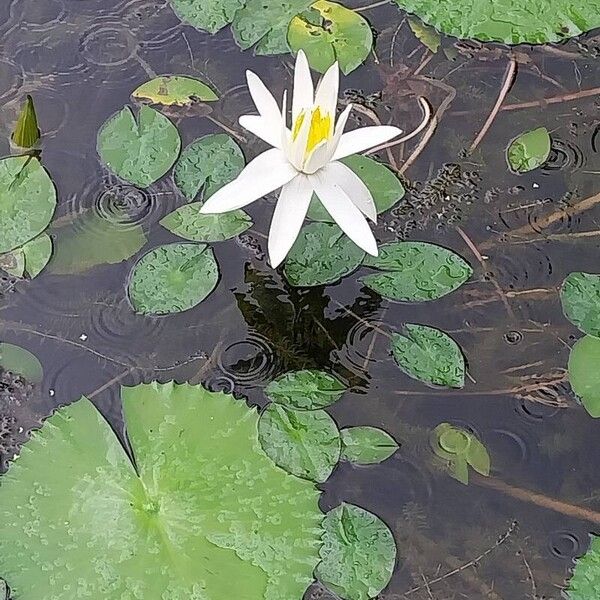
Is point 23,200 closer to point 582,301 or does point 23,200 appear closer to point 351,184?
point 351,184

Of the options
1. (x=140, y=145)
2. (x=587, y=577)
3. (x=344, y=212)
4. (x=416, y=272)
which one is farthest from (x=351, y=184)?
(x=587, y=577)

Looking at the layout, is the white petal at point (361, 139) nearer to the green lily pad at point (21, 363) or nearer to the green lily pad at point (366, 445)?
the green lily pad at point (366, 445)

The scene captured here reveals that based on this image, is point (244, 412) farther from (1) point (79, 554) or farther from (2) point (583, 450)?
(2) point (583, 450)

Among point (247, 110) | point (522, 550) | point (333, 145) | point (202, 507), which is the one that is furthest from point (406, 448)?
point (247, 110)

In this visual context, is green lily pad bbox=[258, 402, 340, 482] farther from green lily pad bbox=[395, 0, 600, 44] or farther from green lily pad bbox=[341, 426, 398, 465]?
green lily pad bbox=[395, 0, 600, 44]

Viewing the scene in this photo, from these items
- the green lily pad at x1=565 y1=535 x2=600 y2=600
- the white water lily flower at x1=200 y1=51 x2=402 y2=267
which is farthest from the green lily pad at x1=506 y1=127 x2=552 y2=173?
the green lily pad at x1=565 y1=535 x2=600 y2=600
